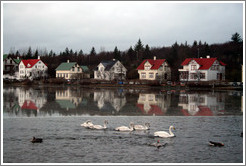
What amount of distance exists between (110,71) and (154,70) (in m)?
13.2

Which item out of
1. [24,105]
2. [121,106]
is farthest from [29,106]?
[121,106]

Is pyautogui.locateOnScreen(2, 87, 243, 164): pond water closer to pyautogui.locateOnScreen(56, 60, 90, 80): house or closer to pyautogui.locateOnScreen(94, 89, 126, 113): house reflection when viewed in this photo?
pyautogui.locateOnScreen(94, 89, 126, 113): house reflection

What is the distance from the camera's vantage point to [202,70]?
65.3 m

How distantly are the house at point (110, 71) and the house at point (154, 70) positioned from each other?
232 inches

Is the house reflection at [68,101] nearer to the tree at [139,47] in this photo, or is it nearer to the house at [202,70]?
the house at [202,70]

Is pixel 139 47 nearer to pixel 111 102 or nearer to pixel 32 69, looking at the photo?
pixel 32 69

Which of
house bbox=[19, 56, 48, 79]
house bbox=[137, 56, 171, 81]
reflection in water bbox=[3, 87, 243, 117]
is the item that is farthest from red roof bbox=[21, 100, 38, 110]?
house bbox=[19, 56, 48, 79]

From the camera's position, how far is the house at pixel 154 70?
71.9 m

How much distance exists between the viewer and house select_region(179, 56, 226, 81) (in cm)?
6488

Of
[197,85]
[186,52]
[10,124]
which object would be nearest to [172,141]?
[10,124]

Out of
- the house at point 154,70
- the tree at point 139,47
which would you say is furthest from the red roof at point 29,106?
the tree at point 139,47

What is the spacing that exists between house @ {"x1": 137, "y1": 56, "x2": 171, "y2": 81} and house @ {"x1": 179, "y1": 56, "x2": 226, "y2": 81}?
17.1 feet

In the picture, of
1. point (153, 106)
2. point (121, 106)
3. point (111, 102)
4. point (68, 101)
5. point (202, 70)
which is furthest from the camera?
point (202, 70)

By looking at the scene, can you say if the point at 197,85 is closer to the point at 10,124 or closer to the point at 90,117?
the point at 90,117
